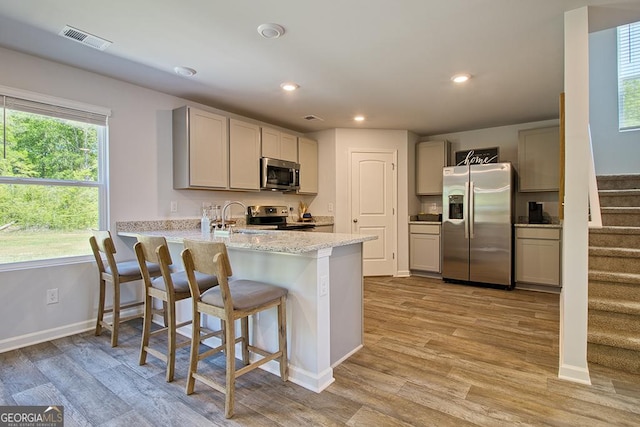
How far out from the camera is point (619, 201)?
331cm

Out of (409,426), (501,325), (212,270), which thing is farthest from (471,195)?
(212,270)

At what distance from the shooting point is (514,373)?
7.11 ft

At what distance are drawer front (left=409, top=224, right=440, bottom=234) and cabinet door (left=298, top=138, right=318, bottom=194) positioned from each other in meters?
1.70

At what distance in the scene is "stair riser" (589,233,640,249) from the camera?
2.79 m

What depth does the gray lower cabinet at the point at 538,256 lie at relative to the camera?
164 inches

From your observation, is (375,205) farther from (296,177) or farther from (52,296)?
(52,296)

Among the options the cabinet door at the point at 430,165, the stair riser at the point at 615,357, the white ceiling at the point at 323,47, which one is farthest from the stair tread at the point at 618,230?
the cabinet door at the point at 430,165

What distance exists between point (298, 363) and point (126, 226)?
7.43ft

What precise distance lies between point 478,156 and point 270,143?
318cm

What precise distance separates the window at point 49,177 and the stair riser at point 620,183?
5.27 m

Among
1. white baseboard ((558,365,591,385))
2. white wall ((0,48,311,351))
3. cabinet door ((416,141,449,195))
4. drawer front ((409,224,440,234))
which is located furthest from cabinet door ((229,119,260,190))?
white baseboard ((558,365,591,385))

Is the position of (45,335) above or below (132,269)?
below

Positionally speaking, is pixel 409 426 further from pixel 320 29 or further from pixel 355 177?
pixel 355 177

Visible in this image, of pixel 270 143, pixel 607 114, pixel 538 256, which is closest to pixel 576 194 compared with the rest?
pixel 538 256
